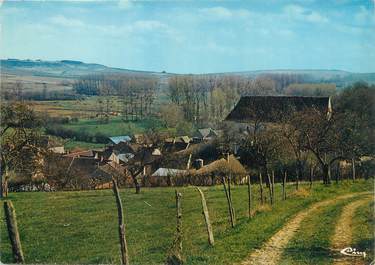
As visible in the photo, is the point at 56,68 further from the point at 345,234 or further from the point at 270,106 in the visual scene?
the point at 345,234

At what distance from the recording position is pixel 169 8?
578 centimetres

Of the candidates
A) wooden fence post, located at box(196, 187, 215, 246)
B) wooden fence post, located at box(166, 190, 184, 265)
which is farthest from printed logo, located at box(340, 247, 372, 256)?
wooden fence post, located at box(166, 190, 184, 265)

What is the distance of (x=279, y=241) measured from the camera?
18.8 ft

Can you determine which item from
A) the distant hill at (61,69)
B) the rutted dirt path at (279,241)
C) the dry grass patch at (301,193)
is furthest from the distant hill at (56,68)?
the rutted dirt path at (279,241)

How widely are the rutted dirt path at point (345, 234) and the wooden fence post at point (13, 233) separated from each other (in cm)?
285

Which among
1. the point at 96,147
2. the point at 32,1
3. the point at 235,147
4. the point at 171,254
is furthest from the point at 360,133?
the point at 32,1

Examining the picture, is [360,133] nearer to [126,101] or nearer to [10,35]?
[126,101]

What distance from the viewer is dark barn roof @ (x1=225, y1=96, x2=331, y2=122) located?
233 inches

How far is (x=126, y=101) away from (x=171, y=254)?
1.53 meters

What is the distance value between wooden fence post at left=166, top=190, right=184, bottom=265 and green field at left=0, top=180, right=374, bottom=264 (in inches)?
2.5

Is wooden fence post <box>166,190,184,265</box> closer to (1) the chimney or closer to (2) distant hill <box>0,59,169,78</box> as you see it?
(1) the chimney

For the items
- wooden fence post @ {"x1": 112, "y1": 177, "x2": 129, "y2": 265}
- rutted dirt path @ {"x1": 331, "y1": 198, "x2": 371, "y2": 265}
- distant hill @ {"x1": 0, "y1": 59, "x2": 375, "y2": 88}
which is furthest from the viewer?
distant hill @ {"x1": 0, "y1": 59, "x2": 375, "y2": 88}

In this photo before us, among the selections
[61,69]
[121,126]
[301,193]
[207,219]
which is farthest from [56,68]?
[301,193]

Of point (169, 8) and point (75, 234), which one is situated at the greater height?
point (169, 8)
